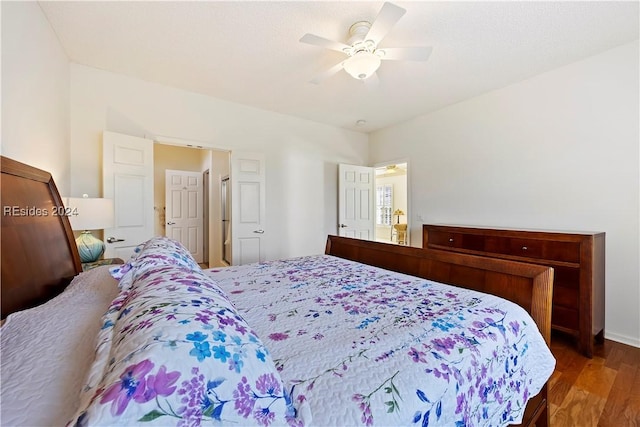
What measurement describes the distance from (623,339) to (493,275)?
2105 millimetres

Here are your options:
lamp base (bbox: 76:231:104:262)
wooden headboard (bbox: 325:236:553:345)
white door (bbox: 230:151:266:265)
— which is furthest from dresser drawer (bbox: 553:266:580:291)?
lamp base (bbox: 76:231:104:262)

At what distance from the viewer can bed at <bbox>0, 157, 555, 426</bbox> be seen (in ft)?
1.69

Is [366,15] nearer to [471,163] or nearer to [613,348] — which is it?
[471,163]

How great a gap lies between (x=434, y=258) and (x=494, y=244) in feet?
4.52

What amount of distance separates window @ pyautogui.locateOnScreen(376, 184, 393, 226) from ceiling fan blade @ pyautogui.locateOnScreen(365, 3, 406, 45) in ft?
22.7

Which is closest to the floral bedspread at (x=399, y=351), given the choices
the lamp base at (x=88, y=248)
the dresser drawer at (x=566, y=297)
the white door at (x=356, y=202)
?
the lamp base at (x=88, y=248)

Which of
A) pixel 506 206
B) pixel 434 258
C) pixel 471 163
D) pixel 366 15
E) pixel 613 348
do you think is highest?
pixel 366 15

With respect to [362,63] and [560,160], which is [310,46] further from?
[560,160]

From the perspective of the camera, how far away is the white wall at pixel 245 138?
9.00 ft

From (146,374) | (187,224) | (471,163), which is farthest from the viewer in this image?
(187,224)

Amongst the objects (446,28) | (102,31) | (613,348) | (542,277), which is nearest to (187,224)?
(102,31)

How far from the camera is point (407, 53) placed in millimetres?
2008

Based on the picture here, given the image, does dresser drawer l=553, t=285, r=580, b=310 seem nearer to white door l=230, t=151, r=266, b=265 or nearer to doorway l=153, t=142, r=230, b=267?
white door l=230, t=151, r=266, b=265

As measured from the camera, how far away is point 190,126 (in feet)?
10.9
